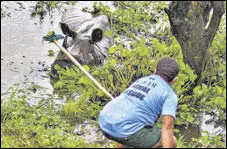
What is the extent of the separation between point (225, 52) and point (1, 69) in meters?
3.42

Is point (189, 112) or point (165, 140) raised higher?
point (165, 140)

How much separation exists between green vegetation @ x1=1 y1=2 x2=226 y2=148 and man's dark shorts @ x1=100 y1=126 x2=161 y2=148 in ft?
3.54

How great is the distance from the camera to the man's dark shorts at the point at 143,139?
4.52 m

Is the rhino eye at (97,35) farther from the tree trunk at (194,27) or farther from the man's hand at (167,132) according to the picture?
the man's hand at (167,132)

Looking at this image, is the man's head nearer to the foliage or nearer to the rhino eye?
the foliage

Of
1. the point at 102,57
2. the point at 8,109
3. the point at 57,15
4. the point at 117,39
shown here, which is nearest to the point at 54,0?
the point at 57,15

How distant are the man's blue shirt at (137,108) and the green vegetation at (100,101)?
1178mm

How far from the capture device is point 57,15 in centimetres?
998

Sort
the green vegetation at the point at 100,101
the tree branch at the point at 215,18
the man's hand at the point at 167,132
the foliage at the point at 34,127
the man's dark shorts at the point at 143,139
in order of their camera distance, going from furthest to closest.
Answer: the tree branch at the point at 215,18 < the green vegetation at the point at 100,101 < the foliage at the point at 34,127 < the man's dark shorts at the point at 143,139 < the man's hand at the point at 167,132

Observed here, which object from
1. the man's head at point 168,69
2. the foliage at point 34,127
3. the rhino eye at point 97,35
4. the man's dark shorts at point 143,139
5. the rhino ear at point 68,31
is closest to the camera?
the man's dark shorts at point 143,139

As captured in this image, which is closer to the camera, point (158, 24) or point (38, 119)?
Result: point (38, 119)

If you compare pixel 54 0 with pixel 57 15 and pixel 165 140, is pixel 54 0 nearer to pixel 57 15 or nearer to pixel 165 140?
pixel 57 15

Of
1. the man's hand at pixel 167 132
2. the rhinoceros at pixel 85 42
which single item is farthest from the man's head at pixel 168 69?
the rhinoceros at pixel 85 42

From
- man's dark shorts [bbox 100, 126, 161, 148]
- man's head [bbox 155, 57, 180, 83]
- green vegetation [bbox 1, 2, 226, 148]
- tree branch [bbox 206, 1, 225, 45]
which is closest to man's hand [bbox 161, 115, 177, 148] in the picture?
man's dark shorts [bbox 100, 126, 161, 148]
